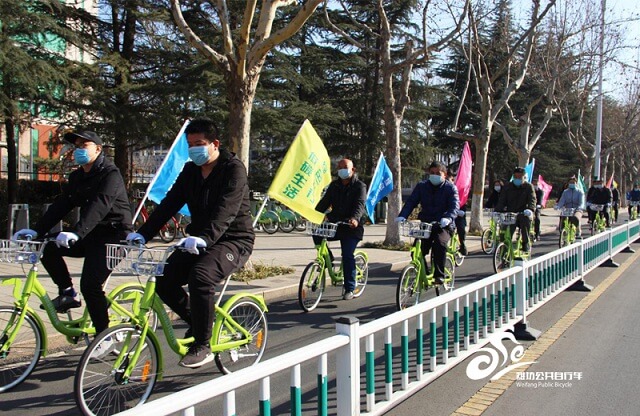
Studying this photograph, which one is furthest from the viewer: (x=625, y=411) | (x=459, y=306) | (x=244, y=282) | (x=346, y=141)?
(x=346, y=141)

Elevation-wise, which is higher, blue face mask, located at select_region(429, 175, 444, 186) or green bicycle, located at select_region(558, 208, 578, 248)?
blue face mask, located at select_region(429, 175, 444, 186)

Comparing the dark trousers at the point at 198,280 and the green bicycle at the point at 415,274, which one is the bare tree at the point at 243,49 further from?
the dark trousers at the point at 198,280

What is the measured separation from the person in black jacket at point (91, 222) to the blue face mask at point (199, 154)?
949 millimetres

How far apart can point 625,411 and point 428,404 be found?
1.48 meters

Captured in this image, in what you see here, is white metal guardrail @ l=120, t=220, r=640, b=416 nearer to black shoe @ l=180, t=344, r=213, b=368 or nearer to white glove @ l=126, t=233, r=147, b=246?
black shoe @ l=180, t=344, r=213, b=368

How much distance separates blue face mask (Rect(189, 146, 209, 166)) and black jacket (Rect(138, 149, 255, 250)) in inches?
4.6

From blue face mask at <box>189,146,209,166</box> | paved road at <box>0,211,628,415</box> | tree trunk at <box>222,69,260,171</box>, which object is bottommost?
paved road at <box>0,211,628,415</box>

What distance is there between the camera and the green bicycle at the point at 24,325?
4348 millimetres

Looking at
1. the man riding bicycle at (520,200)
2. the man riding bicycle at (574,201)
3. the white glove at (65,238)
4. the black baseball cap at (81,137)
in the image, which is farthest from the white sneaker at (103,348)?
the man riding bicycle at (574,201)

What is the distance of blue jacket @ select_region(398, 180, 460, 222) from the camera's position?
312 inches

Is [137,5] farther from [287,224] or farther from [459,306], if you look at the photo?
[459,306]

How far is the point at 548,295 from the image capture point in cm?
729

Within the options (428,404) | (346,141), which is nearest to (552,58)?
(346,141)

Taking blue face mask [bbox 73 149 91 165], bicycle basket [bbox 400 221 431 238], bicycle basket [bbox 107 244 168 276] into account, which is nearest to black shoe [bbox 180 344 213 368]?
bicycle basket [bbox 107 244 168 276]
